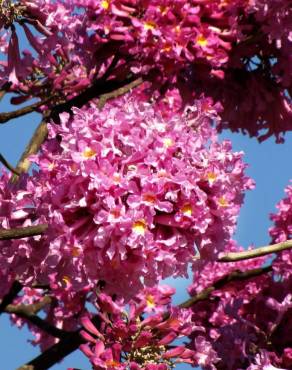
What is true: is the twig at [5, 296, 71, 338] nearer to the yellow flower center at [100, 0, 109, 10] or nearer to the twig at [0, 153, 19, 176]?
the twig at [0, 153, 19, 176]

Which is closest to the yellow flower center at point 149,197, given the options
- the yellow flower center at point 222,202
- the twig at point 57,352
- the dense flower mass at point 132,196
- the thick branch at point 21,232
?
the dense flower mass at point 132,196

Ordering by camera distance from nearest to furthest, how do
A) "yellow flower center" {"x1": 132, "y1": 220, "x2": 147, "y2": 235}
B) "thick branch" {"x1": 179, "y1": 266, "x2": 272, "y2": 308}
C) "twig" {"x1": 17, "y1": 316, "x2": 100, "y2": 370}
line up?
"yellow flower center" {"x1": 132, "y1": 220, "x2": 147, "y2": 235}
"thick branch" {"x1": 179, "y1": 266, "x2": 272, "y2": 308}
"twig" {"x1": 17, "y1": 316, "x2": 100, "y2": 370}

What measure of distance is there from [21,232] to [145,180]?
2.14 ft

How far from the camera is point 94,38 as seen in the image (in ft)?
18.9

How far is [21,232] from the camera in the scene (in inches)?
168

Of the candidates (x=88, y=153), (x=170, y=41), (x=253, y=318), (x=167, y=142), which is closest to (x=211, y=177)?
(x=167, y=142)

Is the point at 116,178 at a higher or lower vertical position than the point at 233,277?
lower

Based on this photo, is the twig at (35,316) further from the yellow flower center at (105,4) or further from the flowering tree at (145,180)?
the yellow flower center at (105,4)

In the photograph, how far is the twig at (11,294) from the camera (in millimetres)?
6572

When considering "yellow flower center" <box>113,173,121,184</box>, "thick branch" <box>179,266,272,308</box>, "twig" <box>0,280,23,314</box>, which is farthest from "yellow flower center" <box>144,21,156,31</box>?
"twig" <box>0,280,23,314</box>

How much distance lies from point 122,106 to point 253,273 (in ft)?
6.89

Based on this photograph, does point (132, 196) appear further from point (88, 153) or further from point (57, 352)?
point (57, 352)

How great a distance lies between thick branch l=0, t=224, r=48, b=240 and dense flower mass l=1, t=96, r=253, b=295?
59mm

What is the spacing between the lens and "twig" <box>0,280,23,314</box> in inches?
259
